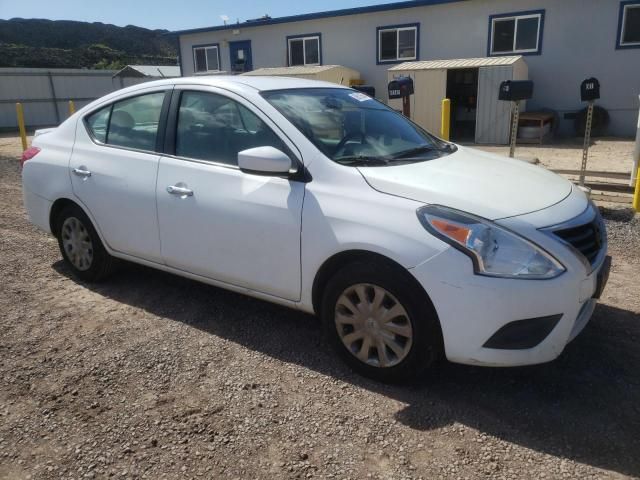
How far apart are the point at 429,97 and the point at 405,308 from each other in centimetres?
1342

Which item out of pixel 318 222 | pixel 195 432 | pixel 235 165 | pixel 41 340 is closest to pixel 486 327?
pixel 318 222

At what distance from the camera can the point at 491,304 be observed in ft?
8.16

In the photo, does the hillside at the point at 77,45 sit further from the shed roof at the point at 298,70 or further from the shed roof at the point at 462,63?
the shed roof at the point at 462,63

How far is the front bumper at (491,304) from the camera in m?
2.47

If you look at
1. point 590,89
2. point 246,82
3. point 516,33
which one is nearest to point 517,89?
point 590,89

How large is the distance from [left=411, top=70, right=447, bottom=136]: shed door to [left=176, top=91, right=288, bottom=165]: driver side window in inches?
468

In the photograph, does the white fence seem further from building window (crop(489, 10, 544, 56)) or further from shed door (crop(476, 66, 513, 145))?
shed door (crop(476, 66, 513, 145))

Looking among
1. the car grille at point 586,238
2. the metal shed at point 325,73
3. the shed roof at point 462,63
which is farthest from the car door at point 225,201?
the metal shed at point 325,73

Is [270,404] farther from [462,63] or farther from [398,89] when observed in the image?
[462,63]

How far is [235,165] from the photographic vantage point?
11.1 feet

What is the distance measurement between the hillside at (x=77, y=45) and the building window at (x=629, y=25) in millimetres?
36460

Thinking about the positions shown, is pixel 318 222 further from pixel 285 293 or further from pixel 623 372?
pixel 623 372

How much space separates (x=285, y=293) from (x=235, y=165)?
0.88 m

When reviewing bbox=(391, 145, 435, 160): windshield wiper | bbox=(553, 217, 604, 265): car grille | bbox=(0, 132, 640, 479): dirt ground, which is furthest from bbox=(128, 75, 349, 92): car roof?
bbox=(553, 217, 604, 265): car grille
